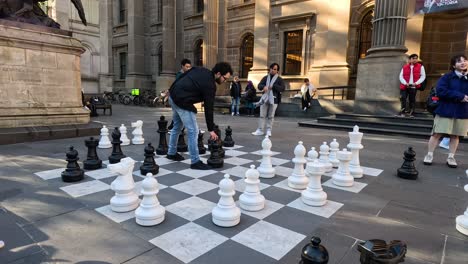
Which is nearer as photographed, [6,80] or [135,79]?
[6,80]

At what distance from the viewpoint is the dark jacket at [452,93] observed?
400 centimetres

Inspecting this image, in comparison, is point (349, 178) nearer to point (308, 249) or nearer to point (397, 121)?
point (308, 249)

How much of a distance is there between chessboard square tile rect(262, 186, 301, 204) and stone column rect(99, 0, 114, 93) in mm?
24524

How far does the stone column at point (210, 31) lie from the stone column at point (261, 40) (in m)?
3.02

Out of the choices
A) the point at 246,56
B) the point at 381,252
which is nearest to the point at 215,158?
the point at 381,252

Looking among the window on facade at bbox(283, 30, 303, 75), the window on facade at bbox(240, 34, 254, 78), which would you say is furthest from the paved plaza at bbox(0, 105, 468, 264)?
the window on facade at bbox(240, 34, 254, 78)

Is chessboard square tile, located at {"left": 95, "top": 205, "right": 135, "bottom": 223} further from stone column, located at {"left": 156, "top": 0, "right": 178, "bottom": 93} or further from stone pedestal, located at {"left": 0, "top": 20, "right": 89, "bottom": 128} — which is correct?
stone column, located at {"left": 156, "top": 0, "right": 178, "bottom": 93}

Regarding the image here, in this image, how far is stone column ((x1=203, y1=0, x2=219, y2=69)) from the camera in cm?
1656

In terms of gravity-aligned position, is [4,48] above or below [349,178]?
above

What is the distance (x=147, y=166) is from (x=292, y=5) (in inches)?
497

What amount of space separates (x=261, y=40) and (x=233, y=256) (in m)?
14.0

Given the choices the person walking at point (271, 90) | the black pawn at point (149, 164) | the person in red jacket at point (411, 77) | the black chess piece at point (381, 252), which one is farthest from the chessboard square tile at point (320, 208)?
the person in red jacket at point (411, 77)

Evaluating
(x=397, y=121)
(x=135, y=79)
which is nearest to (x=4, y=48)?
(x=397, y=121)

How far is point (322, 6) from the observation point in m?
12.5
